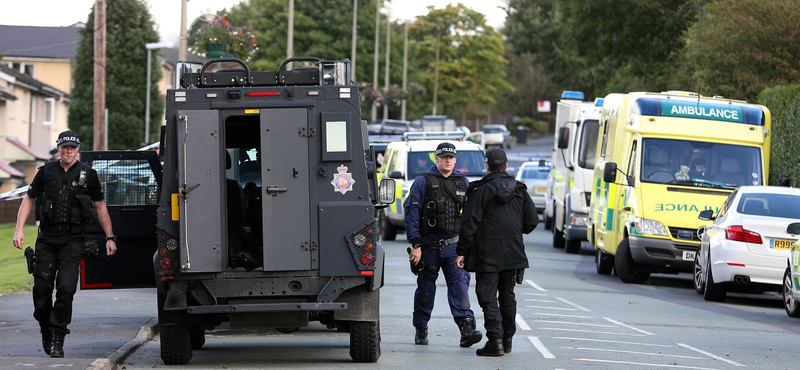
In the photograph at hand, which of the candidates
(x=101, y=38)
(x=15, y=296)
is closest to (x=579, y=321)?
(x=15, y=296)

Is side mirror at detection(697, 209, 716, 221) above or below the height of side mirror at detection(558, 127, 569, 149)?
below

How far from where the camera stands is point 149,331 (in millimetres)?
12938

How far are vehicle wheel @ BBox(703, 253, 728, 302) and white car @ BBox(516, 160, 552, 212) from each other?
Answer: 19.1 m

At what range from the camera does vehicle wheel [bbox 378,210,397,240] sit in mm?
28016

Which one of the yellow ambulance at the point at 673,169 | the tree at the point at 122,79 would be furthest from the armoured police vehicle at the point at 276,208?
the tree at the point at 122,79

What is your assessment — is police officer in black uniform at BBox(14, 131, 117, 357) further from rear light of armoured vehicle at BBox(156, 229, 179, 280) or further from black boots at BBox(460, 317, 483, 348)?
black boots at BBox(460, 317, 483, 348)

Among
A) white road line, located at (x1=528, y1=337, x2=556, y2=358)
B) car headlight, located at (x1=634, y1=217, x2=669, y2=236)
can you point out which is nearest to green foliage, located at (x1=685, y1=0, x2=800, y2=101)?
car headlight, located at (x1=634, y1=217, x2=669, y2=236)

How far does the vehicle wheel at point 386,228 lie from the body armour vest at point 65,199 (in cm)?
1675

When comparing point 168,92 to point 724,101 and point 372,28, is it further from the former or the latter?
point 372,28

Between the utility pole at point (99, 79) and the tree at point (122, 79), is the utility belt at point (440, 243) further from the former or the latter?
the tree at point (122, 79)

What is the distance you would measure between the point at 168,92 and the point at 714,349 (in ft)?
18.1

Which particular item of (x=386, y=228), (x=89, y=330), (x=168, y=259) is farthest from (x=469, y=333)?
(x=386, y=228)

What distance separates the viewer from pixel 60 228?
1112 cm

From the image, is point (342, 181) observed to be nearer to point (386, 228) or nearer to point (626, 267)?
point (626, 267)
